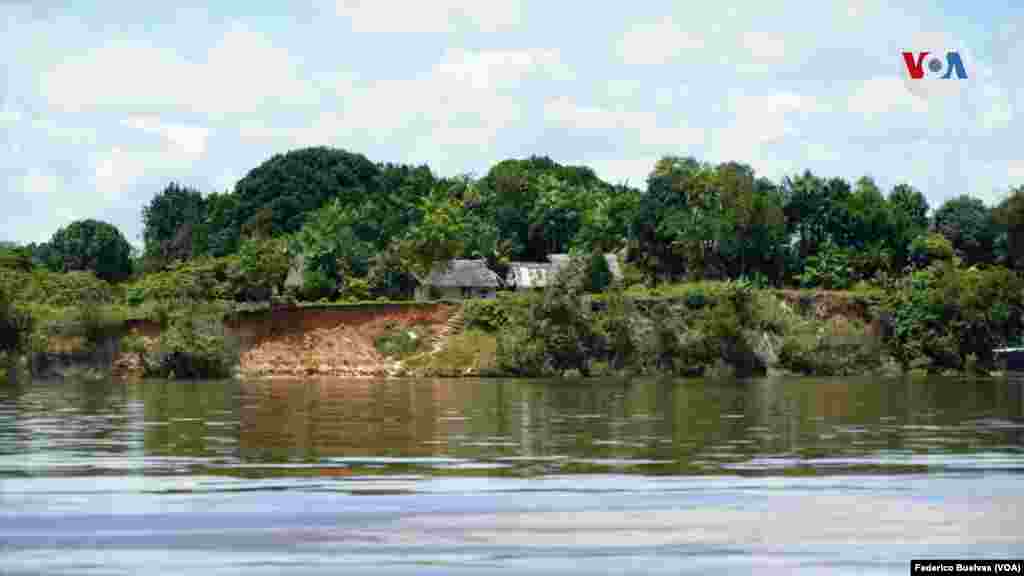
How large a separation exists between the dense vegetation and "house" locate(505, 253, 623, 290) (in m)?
1.52

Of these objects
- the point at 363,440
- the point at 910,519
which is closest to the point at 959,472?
the point at 910,519

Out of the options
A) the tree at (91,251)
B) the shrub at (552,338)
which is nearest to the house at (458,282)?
the shrub at (552,338)

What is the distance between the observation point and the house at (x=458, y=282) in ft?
444

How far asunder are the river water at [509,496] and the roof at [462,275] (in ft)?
310

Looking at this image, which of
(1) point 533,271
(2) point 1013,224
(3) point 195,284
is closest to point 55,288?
(3) point 195,284

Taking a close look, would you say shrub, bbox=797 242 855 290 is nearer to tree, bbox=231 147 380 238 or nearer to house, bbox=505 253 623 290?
house, bbox=505 253 623 290

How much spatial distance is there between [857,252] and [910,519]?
4687 inches

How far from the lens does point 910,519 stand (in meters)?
17.8

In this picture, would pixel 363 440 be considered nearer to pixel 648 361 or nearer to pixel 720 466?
pixel 720 466

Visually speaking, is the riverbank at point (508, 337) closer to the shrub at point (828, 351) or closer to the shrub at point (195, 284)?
the shrub at point (828, 351)

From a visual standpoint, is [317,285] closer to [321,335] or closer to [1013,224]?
[321,335]

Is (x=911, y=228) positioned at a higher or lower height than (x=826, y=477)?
higher

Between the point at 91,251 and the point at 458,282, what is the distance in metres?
51.3

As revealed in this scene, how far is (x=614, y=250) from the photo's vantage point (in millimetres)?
148250
